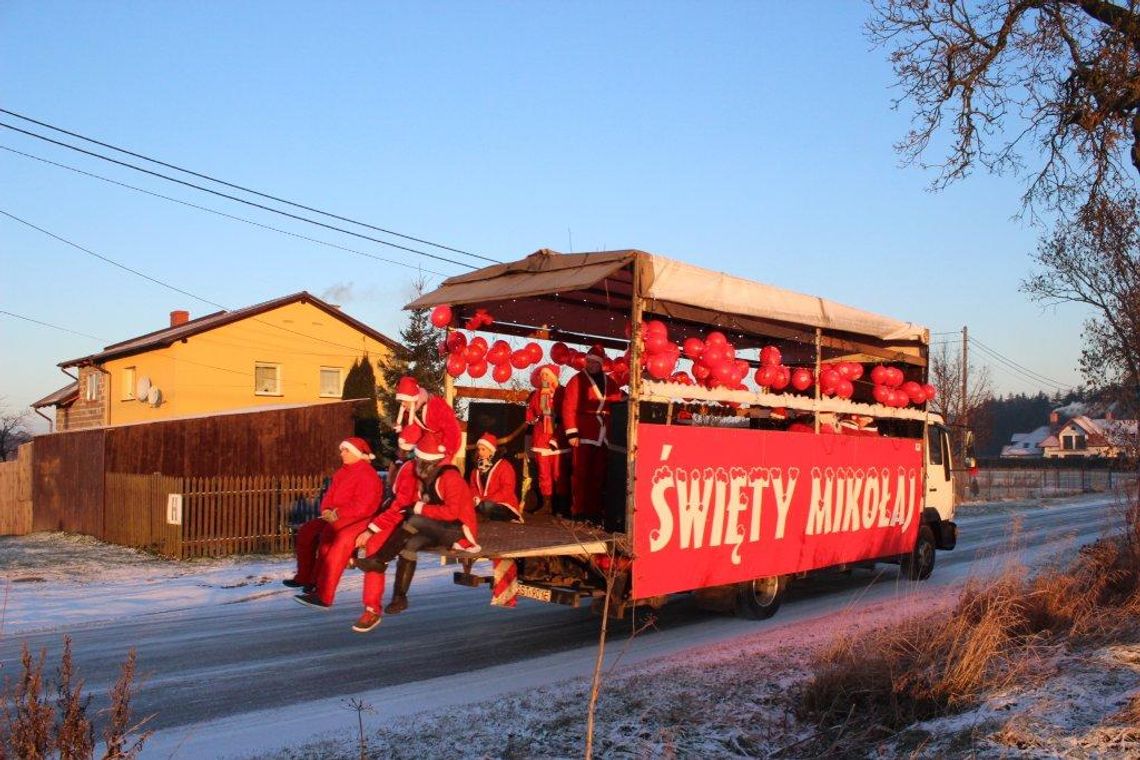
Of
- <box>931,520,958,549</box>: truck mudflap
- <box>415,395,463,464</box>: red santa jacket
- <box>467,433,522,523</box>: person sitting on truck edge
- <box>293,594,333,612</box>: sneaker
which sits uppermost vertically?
<box>415,395,463,464</box>: red santa jacket

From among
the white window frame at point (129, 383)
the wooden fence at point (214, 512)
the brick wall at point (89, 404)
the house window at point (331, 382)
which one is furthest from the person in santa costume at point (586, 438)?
the brick wall at point (89, 404)

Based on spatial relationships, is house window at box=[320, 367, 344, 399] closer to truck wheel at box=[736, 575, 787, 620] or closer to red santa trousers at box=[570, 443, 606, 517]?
red santa trousers at box=[570, 443, 606, 517]

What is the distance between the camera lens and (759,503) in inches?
377

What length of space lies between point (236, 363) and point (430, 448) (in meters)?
25.7

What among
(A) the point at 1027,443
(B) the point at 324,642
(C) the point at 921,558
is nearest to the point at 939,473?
(C) the point at 921,558

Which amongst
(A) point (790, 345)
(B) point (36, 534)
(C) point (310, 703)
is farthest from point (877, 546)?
(B) point (36, 534)

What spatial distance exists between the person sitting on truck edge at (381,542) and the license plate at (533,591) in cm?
119

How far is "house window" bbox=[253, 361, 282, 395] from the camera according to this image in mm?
32312

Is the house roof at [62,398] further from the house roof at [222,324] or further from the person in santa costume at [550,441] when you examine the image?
the person in santa costume at [550,441]

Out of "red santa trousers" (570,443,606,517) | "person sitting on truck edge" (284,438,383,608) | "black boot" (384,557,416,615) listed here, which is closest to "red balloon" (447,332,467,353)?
"red santa trousers" (570,443,606,517)

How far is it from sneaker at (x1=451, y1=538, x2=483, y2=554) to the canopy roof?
2187 millimetres

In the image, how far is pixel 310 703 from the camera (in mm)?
7059

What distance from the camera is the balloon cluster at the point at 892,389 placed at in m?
11.9

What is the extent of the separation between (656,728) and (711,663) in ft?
7.06
